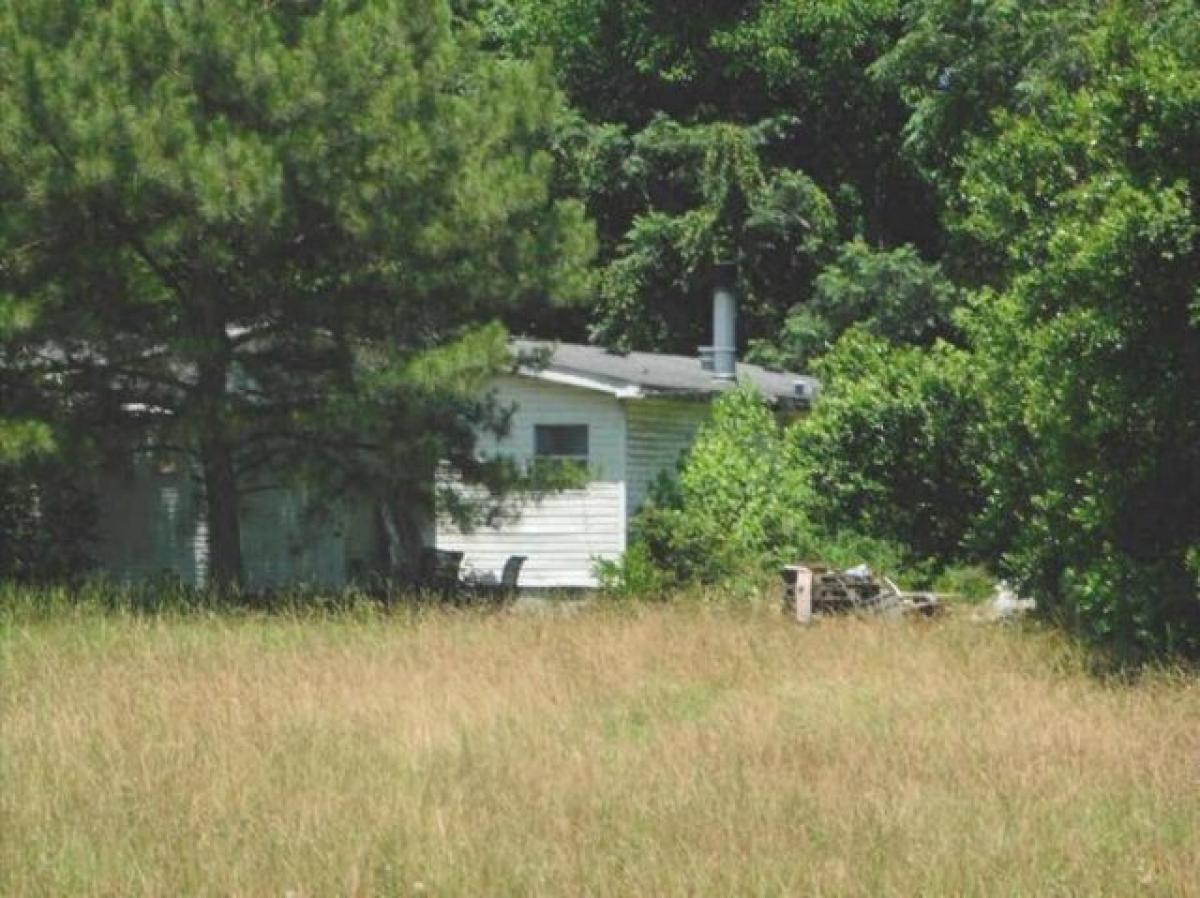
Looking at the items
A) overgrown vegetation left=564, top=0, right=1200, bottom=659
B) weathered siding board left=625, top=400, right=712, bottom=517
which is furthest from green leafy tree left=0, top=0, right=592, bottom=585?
weathered siding board left=625, top=400, right=712, bottom=517

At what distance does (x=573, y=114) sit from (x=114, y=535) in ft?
48.2

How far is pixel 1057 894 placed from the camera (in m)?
7.71

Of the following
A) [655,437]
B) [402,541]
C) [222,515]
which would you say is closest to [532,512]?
[655,437]

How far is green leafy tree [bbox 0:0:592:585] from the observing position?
1905cm

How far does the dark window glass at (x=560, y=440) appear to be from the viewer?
2775 cm

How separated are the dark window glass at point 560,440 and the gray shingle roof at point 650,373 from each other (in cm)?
90

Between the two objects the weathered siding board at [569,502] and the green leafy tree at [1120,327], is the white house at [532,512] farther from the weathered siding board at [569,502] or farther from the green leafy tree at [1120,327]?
the green leafy tree at [1120,327]

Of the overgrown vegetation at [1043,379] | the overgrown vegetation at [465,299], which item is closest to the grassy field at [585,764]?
the overgrown vegetation at [1043,379]

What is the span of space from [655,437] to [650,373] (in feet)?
3.46

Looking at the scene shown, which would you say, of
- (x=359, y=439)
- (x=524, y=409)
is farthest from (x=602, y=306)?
(x=359, y=439)

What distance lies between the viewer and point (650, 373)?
29094mm

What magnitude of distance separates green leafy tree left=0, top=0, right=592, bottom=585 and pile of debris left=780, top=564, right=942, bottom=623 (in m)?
3.69

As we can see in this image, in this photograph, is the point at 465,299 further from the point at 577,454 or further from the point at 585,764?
the point at 585,764

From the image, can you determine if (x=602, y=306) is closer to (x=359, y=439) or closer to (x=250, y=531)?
(x=250, y=531)
